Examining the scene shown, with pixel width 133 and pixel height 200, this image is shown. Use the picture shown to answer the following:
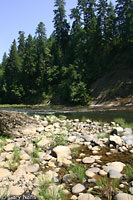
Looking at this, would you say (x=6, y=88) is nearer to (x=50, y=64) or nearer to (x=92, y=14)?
(x=50, y=64)

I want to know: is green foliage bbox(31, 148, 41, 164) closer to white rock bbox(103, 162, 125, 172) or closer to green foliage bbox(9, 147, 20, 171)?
green foliage bbox(9, 147, 20, 171)

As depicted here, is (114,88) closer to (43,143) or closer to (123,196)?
(43,143)

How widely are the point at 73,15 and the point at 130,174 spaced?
50627 millimetres

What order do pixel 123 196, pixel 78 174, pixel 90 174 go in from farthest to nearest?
1. pixel 90 174
2. pixel 78 174
3. pixel 123 196

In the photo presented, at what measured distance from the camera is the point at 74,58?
133 ft

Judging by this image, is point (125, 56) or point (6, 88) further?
point (6, 88)

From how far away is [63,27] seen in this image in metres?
50.3

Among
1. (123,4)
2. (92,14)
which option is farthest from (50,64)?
(123,4)

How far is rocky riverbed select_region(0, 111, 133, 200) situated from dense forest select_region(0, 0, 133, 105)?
24175 mm

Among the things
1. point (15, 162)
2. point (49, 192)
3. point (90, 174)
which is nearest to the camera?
point (49, 192)

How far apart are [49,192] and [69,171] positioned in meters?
1.04

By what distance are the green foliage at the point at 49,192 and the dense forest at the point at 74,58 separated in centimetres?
2670

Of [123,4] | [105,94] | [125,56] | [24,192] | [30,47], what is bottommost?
[24,192]

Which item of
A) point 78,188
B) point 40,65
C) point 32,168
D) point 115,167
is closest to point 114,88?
point 40,65
